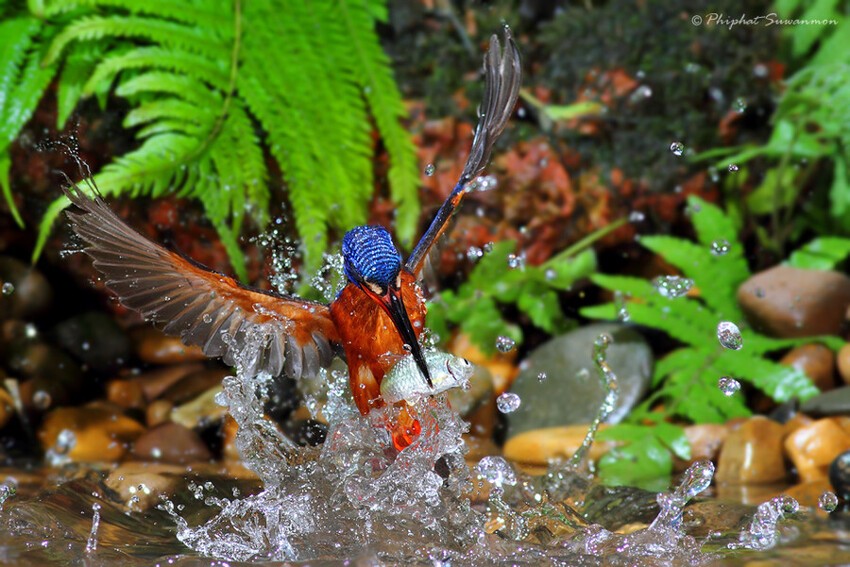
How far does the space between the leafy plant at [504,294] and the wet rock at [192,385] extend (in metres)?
1.01

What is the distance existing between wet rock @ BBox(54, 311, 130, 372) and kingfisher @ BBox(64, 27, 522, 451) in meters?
2.19

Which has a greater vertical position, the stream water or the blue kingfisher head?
the blue kingfisher head

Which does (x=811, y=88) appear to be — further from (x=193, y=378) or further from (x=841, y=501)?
(x=193, y=378)

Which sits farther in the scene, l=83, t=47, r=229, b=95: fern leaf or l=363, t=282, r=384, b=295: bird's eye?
l=83, t=47, r=229, b=95: fern leaf

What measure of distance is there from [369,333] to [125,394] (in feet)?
7.85

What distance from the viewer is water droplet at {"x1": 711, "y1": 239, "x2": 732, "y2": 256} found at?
13.5 feet

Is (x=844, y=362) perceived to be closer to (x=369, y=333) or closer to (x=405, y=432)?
(x=405, y=432)

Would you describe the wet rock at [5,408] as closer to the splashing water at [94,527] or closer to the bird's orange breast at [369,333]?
the splashing water at [94,527]

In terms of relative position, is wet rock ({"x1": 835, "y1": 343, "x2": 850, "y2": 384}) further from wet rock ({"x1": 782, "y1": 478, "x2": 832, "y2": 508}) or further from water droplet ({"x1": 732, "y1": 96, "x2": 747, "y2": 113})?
water droplet ({"x1": 732, "y1": 96, "x2": 747, "y2": 113})

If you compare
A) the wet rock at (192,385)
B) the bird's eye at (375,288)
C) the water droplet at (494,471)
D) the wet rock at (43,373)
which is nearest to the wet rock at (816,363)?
the water droplet at (494,471)

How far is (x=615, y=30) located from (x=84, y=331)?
2.96 metres

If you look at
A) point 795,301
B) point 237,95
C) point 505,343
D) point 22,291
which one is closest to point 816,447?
point 795,301

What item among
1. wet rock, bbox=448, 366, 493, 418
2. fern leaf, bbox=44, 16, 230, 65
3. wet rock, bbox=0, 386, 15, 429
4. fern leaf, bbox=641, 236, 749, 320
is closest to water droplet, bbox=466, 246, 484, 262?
wet rock, bbox=448, 366, 493, 418

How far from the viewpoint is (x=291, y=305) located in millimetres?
2465
